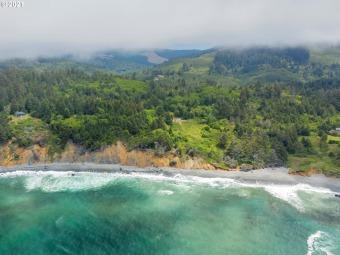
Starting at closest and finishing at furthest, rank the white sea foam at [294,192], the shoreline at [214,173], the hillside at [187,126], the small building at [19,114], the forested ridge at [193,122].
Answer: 1. the white sea foam at [294,192]
2. the shoreline at [214,173]
3. the hillside at [187,126]
4. the forested ridge at [193,122]
5. the small building at [19,114]

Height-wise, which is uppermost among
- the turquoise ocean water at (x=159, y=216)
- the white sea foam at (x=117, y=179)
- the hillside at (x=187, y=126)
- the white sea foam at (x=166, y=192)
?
the hillside at (x=187, y=126)

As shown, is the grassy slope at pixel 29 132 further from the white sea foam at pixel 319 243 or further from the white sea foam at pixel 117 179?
the white sea foam at pixel 319 243

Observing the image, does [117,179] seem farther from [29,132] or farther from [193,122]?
[193,122]

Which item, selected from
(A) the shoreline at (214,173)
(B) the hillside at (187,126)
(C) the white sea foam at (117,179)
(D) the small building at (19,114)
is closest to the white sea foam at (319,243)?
(C) the white sea foam at (117,179)

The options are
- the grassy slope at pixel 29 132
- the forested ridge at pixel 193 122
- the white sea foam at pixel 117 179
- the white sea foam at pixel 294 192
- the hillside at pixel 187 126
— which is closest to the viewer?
the white sea foam at pixel 294 192

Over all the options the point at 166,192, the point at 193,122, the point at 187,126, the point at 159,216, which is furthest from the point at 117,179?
the point at 193,122

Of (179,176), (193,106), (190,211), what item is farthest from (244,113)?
(190,211)

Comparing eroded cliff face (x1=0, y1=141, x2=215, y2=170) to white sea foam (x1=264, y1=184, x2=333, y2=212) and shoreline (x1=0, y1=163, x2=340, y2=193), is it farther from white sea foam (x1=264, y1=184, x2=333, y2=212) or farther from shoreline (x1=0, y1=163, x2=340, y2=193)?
white sea foam (x1=264, y1=184, x2=333, y2=212)
